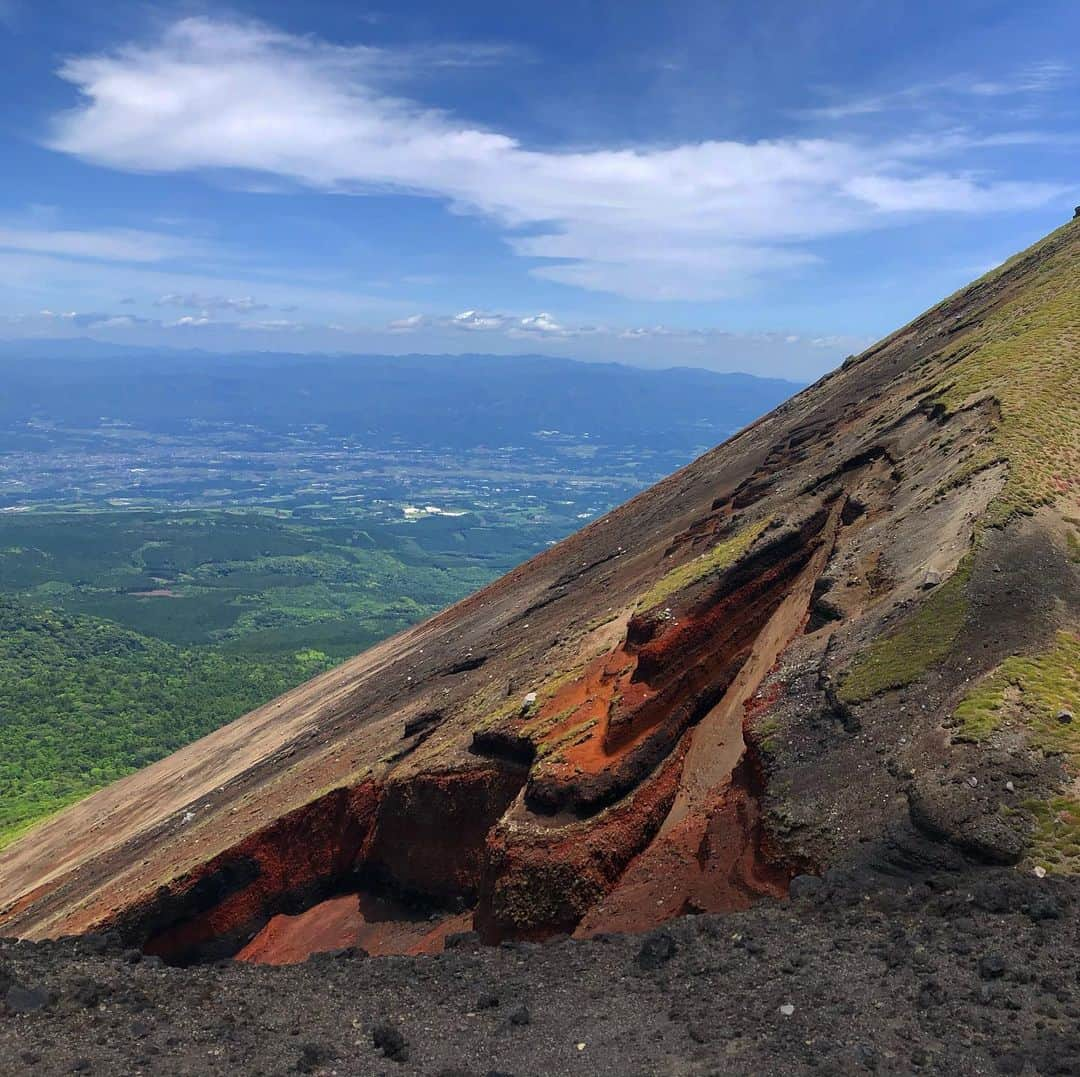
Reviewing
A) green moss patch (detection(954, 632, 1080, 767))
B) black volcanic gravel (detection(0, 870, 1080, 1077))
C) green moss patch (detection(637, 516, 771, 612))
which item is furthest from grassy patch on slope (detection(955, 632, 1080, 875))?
green moss patch (detection(637, 516, 771, 612))

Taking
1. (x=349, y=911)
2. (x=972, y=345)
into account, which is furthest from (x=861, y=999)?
(x=972, y=345)

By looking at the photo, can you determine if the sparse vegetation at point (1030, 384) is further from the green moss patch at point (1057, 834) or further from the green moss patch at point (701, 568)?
the green moss patch at point (1057, 834)

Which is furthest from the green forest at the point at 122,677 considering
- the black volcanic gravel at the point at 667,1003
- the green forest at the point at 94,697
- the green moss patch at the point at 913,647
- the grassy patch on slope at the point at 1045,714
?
the grassy patch on slope at the point at 1045,714

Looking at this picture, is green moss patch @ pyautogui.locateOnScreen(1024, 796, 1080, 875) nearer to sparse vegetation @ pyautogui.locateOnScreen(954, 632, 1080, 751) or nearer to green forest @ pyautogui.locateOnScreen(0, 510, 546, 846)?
sparse vegetation @ pyautogui.locateOnScreen(954, 632, 1080, 751)

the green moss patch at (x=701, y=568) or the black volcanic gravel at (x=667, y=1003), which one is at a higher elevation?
the green moss patch at (x=701, y=568)

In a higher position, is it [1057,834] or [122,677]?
[1057,834]

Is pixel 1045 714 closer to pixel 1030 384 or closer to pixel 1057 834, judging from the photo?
pixel 1057 834

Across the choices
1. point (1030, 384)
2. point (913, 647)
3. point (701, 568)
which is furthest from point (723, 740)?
point (1030, 384)
